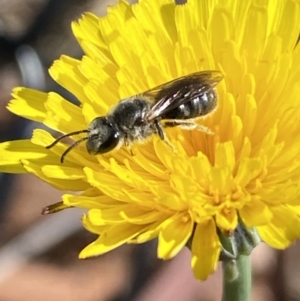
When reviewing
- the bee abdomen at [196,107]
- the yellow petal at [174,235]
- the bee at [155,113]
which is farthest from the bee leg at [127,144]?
the yellow petal at [174,235]

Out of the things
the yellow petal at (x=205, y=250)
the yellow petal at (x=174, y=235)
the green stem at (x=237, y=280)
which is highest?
the yellow petal at (x=174, y=235)

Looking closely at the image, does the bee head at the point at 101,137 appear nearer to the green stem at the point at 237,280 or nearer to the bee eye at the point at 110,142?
the bee eye at the point at 110,142

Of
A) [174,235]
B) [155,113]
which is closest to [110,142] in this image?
[155,113]

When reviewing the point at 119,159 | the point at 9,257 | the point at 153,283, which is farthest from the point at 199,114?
the point at 9,257

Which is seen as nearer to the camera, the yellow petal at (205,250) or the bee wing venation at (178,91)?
the yellow petal at (205,250)

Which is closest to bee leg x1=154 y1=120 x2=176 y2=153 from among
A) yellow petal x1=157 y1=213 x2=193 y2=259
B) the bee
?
the bee

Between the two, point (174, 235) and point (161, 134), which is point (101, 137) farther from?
point (174, 235)
